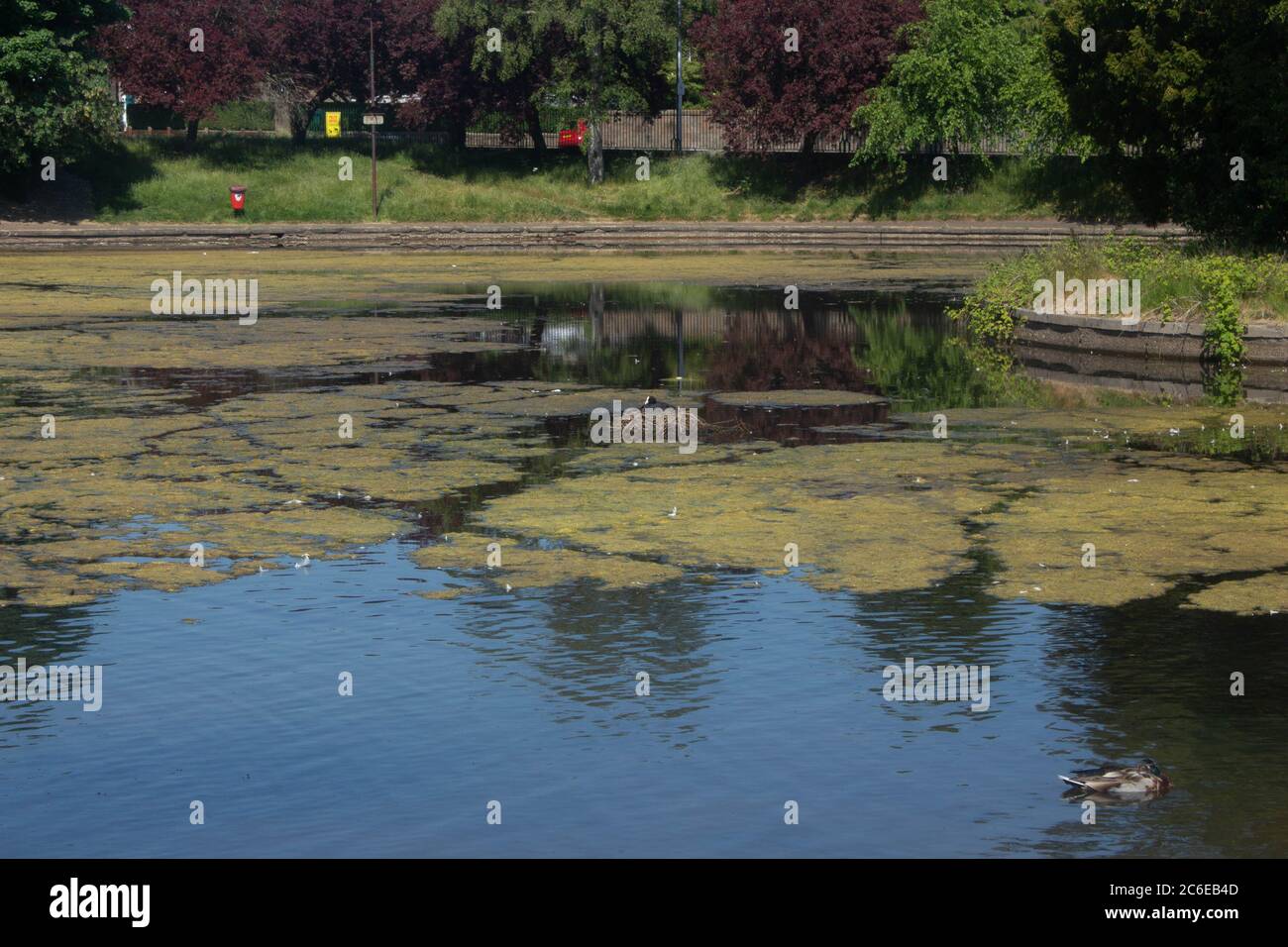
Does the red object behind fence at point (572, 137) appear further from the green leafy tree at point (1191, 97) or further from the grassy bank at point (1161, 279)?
the green leafy tree at point (1191, 97)

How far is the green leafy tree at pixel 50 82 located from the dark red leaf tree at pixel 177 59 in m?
3.36

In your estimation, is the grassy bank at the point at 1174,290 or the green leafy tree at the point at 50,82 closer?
the grassy bank at the point at 1174,290

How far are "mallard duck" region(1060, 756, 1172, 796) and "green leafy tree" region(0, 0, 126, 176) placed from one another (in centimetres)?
4721

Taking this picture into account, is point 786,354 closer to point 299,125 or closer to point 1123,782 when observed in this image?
point 1123,782

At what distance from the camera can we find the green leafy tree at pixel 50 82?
→ 4991 centimetres

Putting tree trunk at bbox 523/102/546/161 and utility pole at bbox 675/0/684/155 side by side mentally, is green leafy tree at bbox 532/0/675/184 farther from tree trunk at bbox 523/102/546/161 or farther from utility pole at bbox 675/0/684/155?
tree trunk at bbox 523/102/546/161

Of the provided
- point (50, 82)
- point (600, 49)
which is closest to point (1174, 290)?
point (50, 82)

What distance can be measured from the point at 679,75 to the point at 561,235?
12594 millimetres

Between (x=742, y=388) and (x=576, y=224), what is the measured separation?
32641 millimetres

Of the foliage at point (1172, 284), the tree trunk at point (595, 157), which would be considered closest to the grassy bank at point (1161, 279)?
the foliage at point (1172, 284)

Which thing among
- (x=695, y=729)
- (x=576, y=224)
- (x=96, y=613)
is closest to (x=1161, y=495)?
(x=695, y=729)

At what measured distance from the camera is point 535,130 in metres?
63.7

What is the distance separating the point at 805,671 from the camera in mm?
9992
